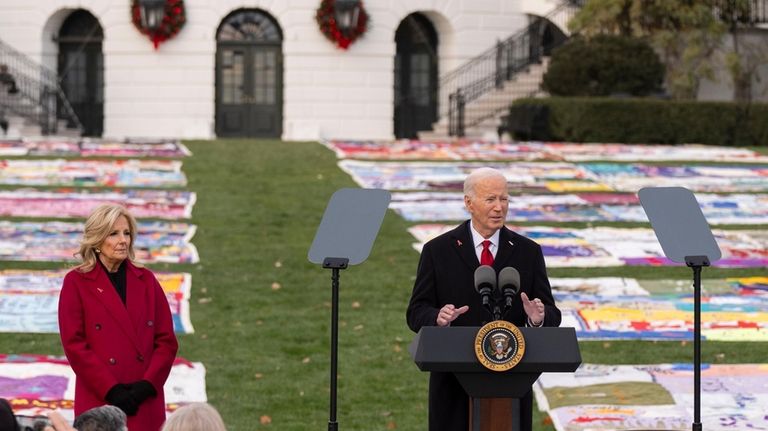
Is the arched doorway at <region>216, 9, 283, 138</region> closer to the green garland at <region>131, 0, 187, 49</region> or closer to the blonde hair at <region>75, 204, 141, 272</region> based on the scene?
the green garland at <region>131, 0, 187, 49</region>

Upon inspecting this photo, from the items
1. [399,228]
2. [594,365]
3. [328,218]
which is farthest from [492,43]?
[328,218]

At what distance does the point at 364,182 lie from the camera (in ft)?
77.7

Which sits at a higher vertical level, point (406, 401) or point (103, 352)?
point (103, 352)

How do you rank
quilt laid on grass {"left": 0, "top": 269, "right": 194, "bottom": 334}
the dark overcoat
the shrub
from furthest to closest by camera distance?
the shrub → quilt laid on grass {"left": 0, "top": 269, "right": 194, "bottom": 334} → the dark overcoat

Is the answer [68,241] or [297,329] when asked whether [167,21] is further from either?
[297,329]

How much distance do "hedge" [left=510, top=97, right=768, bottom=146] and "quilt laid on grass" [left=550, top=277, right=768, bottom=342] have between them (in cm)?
1466

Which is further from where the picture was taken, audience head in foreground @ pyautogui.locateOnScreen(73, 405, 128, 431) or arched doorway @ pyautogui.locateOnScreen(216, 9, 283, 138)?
arched doorway @ pyautogui.locateOnScreen(216, 9, 283, 138)

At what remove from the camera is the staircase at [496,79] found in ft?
123

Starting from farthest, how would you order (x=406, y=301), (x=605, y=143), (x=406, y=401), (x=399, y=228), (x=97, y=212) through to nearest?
(x=605, y=143), (x=399, y=228), (x=406, y=301), (x=406, y=401), (x=97, y=212)

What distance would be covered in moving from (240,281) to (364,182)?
7186 mm

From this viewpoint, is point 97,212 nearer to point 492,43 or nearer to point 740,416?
point 740,416

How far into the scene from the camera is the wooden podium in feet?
23.1

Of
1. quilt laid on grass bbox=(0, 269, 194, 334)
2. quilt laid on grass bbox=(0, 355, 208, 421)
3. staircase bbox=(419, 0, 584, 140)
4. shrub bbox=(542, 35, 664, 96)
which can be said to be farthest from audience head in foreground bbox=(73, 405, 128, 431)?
staircase bbox=(419, 0, 584, 140)

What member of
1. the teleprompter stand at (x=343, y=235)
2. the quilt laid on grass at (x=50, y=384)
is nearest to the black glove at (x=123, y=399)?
the teleprompter stand at (x=343, y=235)
